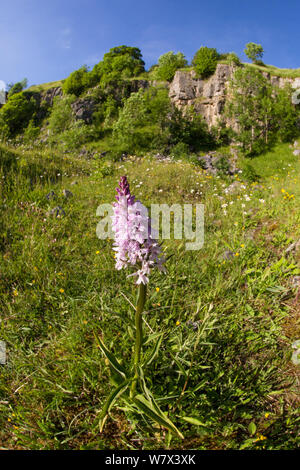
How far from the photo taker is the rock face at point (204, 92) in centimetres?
2306

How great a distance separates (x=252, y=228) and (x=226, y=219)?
0.60 m

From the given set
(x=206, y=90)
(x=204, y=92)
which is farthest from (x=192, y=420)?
(x=204, y=92)

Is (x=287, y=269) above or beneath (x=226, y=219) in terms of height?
beneath

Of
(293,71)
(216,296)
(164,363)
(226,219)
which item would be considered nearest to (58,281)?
(164,363)

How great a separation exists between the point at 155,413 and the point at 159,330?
1113 millimetres

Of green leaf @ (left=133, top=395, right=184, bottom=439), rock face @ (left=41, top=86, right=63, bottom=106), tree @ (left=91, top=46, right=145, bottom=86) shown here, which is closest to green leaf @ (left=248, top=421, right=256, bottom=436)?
green leaf @ (left=133, top=395, right=184, bottom=439)

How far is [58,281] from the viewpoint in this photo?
327cm

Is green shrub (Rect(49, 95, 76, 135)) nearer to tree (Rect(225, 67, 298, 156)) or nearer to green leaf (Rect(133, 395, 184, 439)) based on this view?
tree (Rect(225, 67, 298, 156))

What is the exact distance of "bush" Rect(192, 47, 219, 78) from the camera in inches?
935

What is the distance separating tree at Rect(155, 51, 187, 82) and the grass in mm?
27864

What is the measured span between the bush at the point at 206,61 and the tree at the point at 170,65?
314cm

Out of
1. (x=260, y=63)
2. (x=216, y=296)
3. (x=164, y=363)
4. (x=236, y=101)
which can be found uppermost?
(x=260, y=63)
